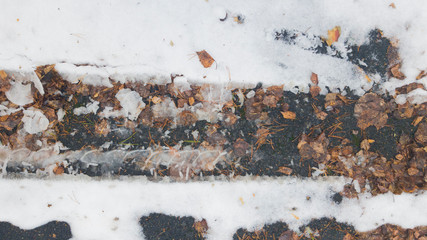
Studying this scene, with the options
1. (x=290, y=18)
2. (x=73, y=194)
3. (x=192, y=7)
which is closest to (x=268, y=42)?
(x=290, y=18)

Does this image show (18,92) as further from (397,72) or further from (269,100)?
(397,72)

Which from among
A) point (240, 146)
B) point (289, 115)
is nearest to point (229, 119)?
point (240, 146)

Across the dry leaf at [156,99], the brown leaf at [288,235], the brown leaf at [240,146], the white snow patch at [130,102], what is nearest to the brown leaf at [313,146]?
the brown leaf at [240,146]

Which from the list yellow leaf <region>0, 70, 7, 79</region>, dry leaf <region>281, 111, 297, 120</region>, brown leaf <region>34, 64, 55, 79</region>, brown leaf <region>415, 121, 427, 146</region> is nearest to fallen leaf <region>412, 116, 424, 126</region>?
brown leaf <region>415, 121, 427, 146</region>

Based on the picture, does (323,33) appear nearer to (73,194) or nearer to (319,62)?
(319,62)

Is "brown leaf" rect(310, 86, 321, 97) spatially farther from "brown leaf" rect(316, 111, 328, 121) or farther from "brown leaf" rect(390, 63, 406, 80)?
"brown leaf" rect(390, 63, 406, 80)

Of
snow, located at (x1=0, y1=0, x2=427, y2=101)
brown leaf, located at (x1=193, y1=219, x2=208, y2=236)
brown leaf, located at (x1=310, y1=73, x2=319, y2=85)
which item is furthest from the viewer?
brown leaf, located at (x1=193, y1=219, x2=208, y2=236)

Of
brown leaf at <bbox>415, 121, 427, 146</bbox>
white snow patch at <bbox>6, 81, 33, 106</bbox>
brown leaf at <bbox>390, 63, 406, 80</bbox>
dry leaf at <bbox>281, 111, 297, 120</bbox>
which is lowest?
white snow patch at <bbox>6, 81, 33, 106</bbox>
